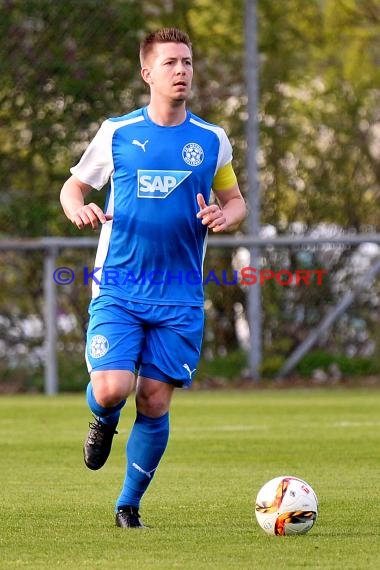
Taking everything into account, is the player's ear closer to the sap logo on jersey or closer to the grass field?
the sap logo on jersey

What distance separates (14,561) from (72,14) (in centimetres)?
1207

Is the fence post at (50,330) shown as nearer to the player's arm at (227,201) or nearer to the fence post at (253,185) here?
the fence post at (253,185)

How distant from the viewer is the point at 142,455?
6.41 m


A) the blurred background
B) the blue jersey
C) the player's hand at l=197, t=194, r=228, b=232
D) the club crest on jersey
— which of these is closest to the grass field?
the blue jersey

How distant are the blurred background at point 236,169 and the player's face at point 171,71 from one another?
367 inches

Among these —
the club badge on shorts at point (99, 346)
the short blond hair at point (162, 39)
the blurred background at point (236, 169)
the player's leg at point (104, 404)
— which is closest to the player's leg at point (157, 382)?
the player's leg at point (104, 404)

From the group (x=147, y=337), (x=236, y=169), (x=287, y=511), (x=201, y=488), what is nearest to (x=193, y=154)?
(x=147, y=337)

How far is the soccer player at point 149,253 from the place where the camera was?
6.32 m

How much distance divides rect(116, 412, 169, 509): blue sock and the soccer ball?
1.99 ft

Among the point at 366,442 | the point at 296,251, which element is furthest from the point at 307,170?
the point at 366,442

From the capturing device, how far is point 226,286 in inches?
641

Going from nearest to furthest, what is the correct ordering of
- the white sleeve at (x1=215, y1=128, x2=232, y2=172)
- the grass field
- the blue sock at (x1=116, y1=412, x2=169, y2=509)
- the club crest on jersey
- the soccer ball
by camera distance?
the grass field, the soccer ball, the blue sock at (x1=116, y1=412, x2=169, y2=509), the club crest on jersey, the white sleeve at (x1=215, y1=128, x2=232, y2=172)

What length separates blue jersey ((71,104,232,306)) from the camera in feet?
21.1

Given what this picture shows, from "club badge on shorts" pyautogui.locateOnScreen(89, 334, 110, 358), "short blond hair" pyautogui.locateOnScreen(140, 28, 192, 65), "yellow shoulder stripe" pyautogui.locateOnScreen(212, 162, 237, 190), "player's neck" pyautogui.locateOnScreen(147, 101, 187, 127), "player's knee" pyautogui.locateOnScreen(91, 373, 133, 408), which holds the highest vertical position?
"short blond hair" pyautogui.locateOnScreen(140, 28, 192, 65)
